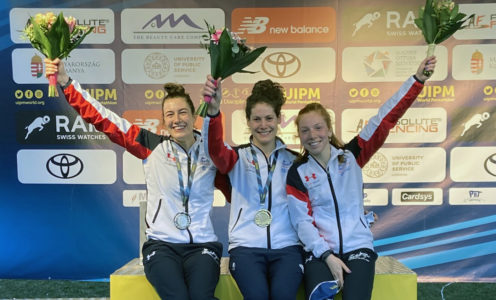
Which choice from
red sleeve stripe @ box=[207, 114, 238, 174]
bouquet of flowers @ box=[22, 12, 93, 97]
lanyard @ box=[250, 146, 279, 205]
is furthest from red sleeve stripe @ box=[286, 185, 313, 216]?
bouquet of flowers @ box=[22, 12, 93, 97]

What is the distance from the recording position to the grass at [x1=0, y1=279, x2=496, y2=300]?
345 centimetres

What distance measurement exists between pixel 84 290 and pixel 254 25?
2.72 meters

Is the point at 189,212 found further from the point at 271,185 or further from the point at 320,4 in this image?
the point at 320,4

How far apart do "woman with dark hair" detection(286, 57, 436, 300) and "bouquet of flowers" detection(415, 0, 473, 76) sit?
0.46 feet

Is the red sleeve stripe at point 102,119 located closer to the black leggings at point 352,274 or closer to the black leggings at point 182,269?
the black leggings at point 182,269

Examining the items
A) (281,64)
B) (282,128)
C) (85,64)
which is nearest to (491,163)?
(282,128)

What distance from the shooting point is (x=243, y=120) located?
3.77 m

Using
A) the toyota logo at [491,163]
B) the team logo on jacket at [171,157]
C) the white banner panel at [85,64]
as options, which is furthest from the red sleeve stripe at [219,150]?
the toyota logo at [491,163]

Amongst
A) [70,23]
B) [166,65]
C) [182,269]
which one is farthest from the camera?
[166,65]

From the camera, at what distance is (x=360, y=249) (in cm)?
204

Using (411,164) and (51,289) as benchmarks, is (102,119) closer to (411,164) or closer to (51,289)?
(51,289)

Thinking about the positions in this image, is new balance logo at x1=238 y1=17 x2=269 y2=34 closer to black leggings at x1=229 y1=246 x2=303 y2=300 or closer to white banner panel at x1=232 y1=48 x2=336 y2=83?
white banner panel at x1=232 y1=48 x2=336 y2=83

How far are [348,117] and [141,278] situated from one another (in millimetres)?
2314

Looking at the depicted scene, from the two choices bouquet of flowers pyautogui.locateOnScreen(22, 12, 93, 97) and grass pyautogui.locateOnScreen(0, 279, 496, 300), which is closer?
bouquet of flowers pyautogui.locateOnScreen(22, 12, 93, 97)
